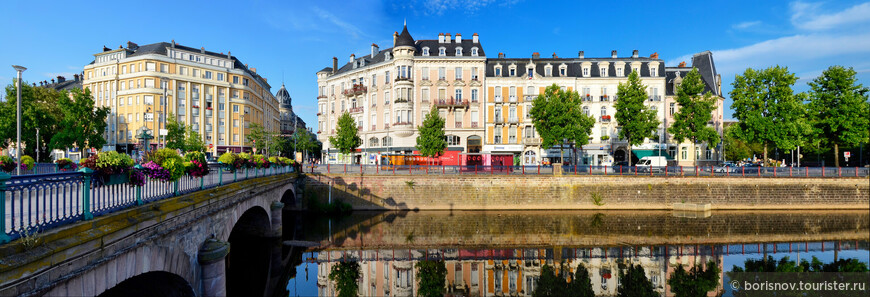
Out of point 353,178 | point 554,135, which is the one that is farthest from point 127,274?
point 554,135

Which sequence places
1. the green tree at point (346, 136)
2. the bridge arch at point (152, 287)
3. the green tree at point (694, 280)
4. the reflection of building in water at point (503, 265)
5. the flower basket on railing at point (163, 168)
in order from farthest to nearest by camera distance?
Result: the green tree at point (346, 136), the reflection of building in water at point (503, 265), the green tree at point (694, 280), the bridge arch at point (152, 287), the flower basket on railing at point (163, 168)

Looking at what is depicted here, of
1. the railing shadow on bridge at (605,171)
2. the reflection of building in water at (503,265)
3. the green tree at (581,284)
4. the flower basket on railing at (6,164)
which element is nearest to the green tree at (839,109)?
the railing shadow on bridge at (605,171)

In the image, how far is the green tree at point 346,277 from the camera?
13.7 meters

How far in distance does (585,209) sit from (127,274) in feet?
91.8

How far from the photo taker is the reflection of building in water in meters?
14.1

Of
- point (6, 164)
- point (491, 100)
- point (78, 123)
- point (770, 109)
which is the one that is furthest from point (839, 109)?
point (78, 123)

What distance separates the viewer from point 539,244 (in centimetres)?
1969

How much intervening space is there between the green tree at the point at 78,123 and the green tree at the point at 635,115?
5314cm

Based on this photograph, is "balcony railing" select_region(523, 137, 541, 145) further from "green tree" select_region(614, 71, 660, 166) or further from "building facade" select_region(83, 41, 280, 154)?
"building facade" select_region(83, 41, 280, 154)

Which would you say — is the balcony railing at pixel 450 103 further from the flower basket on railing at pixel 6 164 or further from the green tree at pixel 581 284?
the flower basket on railing at pixel 6 164

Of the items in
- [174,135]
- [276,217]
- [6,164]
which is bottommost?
[276,217]

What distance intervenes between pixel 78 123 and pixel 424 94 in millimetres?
35877

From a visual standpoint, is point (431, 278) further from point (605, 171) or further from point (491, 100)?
point (491, 100)

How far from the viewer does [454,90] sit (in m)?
43.7
